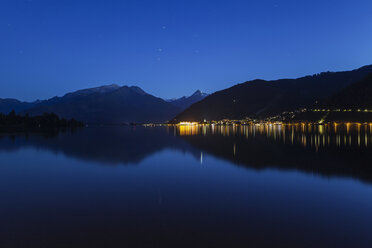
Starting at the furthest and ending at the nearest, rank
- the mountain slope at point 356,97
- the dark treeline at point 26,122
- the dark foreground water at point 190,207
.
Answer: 1. the mountain slope at point 356,97
2. the dark treeline at point 26,122
3. the dark foreground water at point 190,207

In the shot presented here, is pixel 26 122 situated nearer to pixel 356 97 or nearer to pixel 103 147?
pixel 103 147

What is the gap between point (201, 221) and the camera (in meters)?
8.50

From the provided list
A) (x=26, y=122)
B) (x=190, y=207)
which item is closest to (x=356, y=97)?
(x=190, y=207)

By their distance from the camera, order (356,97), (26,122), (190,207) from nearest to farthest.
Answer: (190,207), (26,122), (356,97)

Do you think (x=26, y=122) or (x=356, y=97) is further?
(x=356, y=97)

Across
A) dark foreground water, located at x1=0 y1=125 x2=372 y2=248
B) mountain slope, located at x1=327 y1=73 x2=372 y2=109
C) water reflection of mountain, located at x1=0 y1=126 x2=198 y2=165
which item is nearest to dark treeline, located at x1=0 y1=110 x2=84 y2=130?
water reflection of mountain, located at x1=0 y1=126 x2=198 y2=165

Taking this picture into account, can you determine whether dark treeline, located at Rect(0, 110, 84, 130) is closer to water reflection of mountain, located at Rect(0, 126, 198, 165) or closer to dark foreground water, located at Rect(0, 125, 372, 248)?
water reflection of mountain, located at Rect(0, 126, 198, 165)

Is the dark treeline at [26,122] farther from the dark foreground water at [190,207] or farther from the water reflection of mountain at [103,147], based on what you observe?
the dark foreground water at [190,207]

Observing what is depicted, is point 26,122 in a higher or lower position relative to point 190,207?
higher

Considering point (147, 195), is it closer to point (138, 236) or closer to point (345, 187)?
point (138, 236)

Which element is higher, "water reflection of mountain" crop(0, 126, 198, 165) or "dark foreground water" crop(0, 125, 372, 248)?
"water reflection of mountain" crop(0, 126, 198, 165)

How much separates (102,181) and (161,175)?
3.73 m

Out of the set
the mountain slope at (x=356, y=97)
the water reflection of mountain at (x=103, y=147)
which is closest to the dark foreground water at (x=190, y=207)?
the water reflection of mountain at (x=103, y=147)

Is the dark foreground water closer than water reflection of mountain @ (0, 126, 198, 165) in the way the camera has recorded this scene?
Yes
